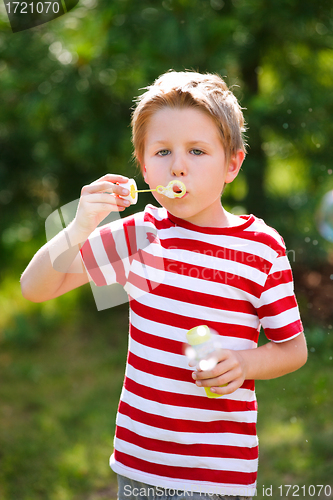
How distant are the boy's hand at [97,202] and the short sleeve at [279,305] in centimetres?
35

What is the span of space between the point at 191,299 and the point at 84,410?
1.75 metres

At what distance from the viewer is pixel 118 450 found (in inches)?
45.9

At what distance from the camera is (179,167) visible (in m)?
1.03

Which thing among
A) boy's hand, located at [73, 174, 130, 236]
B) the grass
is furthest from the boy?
the grass

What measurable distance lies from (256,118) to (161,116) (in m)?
1.61

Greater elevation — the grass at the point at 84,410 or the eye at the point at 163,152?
the eye at the point at 163,152

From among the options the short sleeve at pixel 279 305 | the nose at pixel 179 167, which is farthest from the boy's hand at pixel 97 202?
the short sleeve at pixel 279 305

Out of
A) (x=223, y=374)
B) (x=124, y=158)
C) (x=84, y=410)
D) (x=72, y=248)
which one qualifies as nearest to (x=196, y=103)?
(x=72, y=248)

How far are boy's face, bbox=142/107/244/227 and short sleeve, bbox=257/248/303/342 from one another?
0.70 feet

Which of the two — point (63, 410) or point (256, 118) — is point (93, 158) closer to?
point (256, 118)

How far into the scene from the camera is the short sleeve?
1.08 m

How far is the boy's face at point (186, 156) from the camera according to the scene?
105 centimetres

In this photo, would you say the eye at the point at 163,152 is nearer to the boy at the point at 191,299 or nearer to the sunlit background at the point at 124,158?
the boy at the point at 191,299

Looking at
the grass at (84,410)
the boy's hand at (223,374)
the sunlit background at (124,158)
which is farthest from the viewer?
the sunlit background at (124,158)
